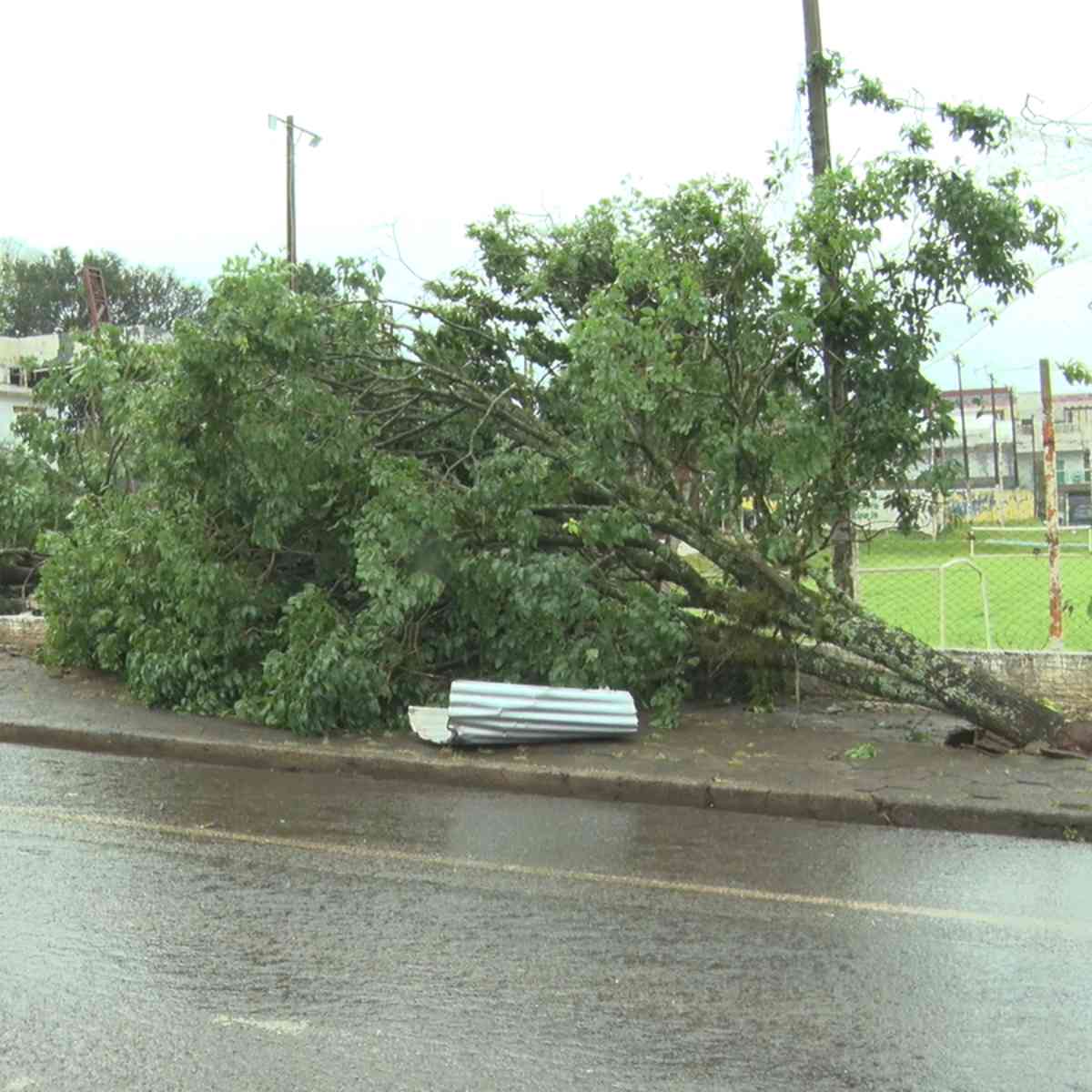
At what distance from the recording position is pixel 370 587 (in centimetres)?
932

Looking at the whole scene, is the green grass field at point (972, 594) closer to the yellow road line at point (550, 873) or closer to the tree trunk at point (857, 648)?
the tree trunk at point (857, 648)

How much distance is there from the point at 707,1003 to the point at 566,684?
206 inches

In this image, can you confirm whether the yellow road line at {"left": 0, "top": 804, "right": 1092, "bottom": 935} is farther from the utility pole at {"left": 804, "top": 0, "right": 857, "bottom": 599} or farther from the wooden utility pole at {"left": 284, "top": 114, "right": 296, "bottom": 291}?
the wooden utility pole at {"left": 284, "top": 114, "right": 296, "bottom": 291}

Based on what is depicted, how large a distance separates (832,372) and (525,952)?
22.2ft

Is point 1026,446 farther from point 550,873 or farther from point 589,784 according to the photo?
point 550,873

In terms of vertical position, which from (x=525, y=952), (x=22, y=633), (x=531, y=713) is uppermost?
(x=22, y=633)

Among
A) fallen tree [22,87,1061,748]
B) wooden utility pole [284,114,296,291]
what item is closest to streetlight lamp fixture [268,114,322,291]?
wooden utility pole [284,114,296,291]

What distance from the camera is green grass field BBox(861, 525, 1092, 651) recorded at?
13.3 metres

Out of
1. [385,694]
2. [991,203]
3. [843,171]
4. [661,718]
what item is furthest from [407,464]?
[991,203]

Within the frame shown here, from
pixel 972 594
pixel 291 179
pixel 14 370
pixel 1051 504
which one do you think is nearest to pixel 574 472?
pixel 1051 504

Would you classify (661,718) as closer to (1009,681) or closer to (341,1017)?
(1009,681)

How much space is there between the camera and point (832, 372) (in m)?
10.5

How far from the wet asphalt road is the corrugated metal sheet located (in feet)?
4.42

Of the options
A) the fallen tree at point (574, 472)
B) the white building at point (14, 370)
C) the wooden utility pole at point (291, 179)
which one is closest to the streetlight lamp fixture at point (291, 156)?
the wooden utility pole at point (291, 179)
